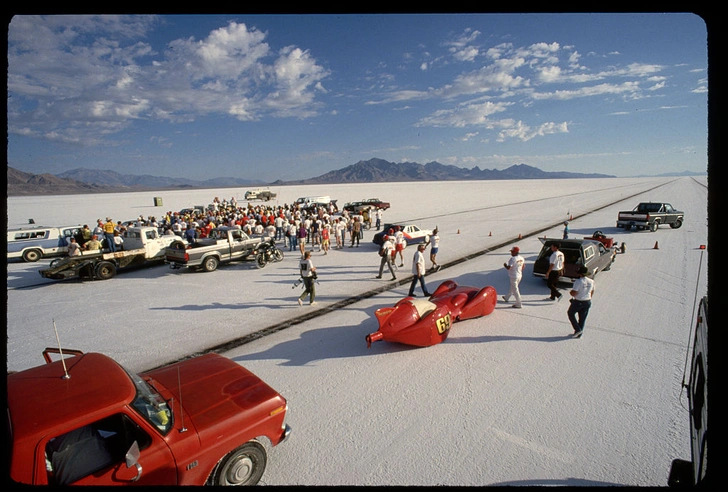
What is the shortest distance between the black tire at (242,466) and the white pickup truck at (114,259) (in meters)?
12.1

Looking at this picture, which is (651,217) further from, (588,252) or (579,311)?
(579,311)

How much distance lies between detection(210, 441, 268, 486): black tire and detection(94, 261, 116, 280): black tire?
12.7 meters

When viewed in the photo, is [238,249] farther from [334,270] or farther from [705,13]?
[705,13]

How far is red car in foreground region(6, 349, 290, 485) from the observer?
10.0ft

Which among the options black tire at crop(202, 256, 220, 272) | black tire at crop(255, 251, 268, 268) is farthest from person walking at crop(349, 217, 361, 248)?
black tire at crop(202, 256, 220, 272)

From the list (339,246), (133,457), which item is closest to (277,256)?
(339,246)

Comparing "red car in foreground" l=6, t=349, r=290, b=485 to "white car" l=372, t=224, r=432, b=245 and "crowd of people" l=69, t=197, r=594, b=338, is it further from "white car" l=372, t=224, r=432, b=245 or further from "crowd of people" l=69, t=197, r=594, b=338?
A: "white car" l=372, t=224, r=432, b=245

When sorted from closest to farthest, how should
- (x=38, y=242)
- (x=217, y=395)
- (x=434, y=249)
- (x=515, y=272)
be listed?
(x=217, y=395), (x=515, y=272), (x=434, y=249), (x=38, y=242)

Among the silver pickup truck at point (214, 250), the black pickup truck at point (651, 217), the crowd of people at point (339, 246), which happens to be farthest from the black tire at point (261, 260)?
the black pickup truck at point (651, 217)

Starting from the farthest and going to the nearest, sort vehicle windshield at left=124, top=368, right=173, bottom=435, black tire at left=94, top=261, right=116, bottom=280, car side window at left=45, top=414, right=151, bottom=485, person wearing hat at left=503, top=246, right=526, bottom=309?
1. black tire at left=94, top=261, right=116, bottom=280
2. person wearing hat at left=503, top=246, right=526, bottom=309
3. vehicle windshield at left=124, top=368, right=173, bottom=435
4. car side window at left=45, top=414, right=151, bottom=485

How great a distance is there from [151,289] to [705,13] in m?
13.9

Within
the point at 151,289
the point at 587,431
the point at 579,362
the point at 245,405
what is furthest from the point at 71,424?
the point at 151,289

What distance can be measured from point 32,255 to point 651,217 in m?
31.1

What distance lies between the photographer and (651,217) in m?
19.5
